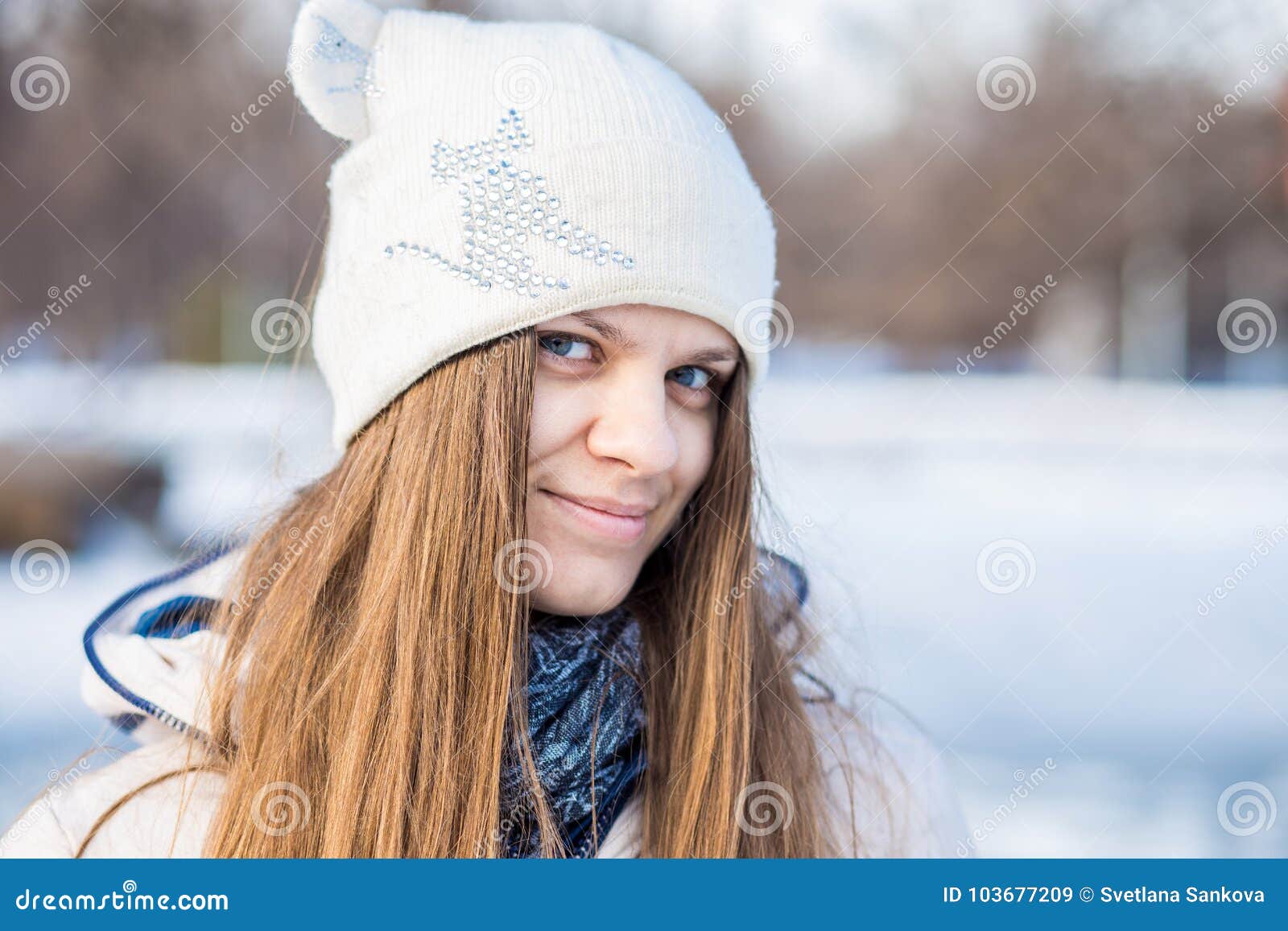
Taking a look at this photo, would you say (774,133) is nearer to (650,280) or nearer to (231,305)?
(231,305)

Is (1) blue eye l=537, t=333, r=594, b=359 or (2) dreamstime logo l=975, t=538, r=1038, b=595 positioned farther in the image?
(2) dreamstime logo l=975, t=538, r=1038, b=595

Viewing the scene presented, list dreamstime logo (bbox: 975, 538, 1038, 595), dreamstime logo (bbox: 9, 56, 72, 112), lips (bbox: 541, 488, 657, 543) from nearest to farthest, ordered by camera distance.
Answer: lips (bbox: 541, 488, 657, 543) → dreamstime logo (bbox: 975, 538, 1038, 595) → dreamstime logo (bbox: 9, 56, 72, 112)

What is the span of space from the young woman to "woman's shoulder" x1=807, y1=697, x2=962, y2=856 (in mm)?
116

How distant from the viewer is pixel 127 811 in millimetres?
1510

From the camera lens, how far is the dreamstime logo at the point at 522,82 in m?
1.56

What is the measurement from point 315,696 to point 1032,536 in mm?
8136

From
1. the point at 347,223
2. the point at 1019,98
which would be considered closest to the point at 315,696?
→ the point at 347,223

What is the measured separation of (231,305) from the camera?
42.7ft

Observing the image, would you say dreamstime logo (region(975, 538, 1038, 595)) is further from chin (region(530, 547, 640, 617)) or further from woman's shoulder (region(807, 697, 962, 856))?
chin (region(530, 547, 640, 617))
